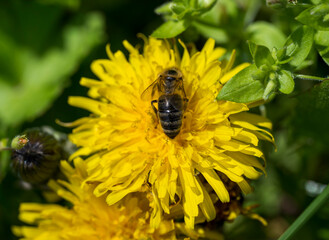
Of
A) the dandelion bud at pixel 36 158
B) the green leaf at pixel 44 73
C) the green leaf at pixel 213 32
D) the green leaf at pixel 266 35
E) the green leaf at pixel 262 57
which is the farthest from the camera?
the green leaf at pixel 44 73

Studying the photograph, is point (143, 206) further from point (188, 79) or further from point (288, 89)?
point (288, 89)

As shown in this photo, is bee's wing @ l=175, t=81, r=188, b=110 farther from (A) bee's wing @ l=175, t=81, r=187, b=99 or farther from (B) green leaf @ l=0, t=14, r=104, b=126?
(B) green leaf @ l=0, t=14, r=104, b=126

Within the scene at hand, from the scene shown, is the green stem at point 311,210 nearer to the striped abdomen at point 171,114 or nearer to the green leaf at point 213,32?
the striped abdomen at point 171,114

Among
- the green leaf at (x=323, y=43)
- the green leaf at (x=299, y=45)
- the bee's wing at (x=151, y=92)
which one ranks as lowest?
the green leaf at (x=323, y=43)

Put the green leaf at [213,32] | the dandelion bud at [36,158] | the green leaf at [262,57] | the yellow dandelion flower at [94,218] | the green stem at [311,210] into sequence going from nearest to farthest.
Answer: the green stem at [311,210], the green leaf at [262,57], the yellow dandelion flower at [94,218], the dandelion bud at [36,158], the green leaf at [213,32]

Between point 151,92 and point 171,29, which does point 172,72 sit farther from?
point 171,29

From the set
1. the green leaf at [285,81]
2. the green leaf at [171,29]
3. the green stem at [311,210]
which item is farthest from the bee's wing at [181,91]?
the green stem at [311,210]

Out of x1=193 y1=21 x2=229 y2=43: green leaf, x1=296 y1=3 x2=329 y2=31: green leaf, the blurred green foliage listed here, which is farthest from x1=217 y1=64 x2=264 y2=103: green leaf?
x1=193 y1=21 x2=229 y2=43: green leaf
